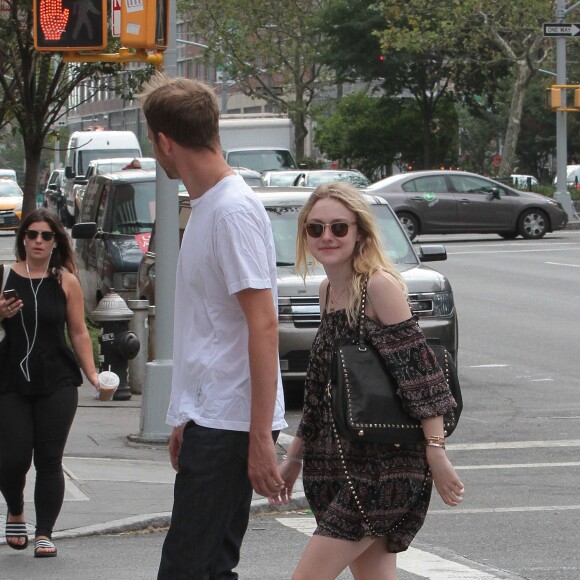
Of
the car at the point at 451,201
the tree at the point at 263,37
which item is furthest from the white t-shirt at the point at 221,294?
the tree at the point at 263,37

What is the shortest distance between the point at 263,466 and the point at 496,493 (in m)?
4.70

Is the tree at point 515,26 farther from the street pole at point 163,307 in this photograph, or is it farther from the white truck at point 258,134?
the street pole at point 163,307

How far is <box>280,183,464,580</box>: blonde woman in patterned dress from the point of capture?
4090mm

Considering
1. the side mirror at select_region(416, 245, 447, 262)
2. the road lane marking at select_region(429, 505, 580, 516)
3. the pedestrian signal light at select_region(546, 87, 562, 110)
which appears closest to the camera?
the road lane marking at select_region(429, 505, 580, 516)

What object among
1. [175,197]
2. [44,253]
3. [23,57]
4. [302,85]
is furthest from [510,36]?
[44,253]

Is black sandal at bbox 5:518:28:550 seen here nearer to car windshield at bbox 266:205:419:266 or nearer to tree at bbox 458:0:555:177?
car windshield at bbox 266:205:419:266

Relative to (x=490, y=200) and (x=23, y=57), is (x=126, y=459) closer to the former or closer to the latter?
(x=23, y=57)

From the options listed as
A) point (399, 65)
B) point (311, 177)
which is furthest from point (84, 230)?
point (399, 65)

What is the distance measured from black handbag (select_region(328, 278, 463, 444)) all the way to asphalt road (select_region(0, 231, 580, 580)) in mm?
2233

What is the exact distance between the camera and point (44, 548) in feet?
21.8

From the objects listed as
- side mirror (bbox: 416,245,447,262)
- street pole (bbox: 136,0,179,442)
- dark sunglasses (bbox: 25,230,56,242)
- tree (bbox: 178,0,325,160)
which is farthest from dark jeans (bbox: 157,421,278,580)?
tree (bbox: 178,0,325,160)

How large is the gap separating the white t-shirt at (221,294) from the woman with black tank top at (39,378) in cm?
271

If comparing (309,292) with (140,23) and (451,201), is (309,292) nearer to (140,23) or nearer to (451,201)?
(140,23)

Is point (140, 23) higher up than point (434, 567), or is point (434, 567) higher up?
point (140, 23)
